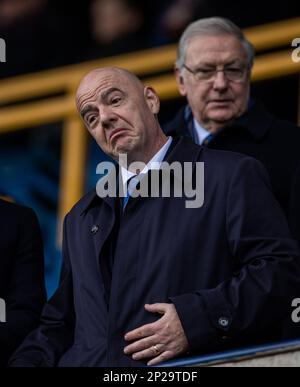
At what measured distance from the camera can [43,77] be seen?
611 centimetres

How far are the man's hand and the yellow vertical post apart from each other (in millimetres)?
2363

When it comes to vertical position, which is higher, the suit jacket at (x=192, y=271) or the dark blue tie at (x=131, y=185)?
the dark blue tie at (x=131, y=185)

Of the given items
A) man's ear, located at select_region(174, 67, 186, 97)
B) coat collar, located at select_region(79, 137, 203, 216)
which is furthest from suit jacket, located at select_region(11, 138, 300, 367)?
man's ear, located at select_region(174, 67, 186, 97)

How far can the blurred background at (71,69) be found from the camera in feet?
18.0

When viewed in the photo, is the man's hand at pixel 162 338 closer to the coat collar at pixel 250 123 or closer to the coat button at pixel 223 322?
the coat button at pixel 223 322

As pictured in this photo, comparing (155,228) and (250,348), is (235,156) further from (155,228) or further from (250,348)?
(250,348)

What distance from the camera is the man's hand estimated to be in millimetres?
3287

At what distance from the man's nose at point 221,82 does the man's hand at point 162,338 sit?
3.62 ft

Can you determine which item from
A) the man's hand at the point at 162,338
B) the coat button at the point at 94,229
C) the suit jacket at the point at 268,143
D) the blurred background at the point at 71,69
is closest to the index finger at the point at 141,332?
the man's hand at the point at 162,338

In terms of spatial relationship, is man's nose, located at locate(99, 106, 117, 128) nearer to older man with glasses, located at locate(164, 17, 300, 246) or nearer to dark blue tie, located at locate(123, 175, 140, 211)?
dark blue tie, located at locate(123, 175, 140, 211)

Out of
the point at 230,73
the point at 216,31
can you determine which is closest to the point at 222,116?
the point at 230,73

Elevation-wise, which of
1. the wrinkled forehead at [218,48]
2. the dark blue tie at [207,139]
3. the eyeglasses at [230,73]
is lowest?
the dark blue tie at [207,139]

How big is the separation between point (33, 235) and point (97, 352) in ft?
1.92
